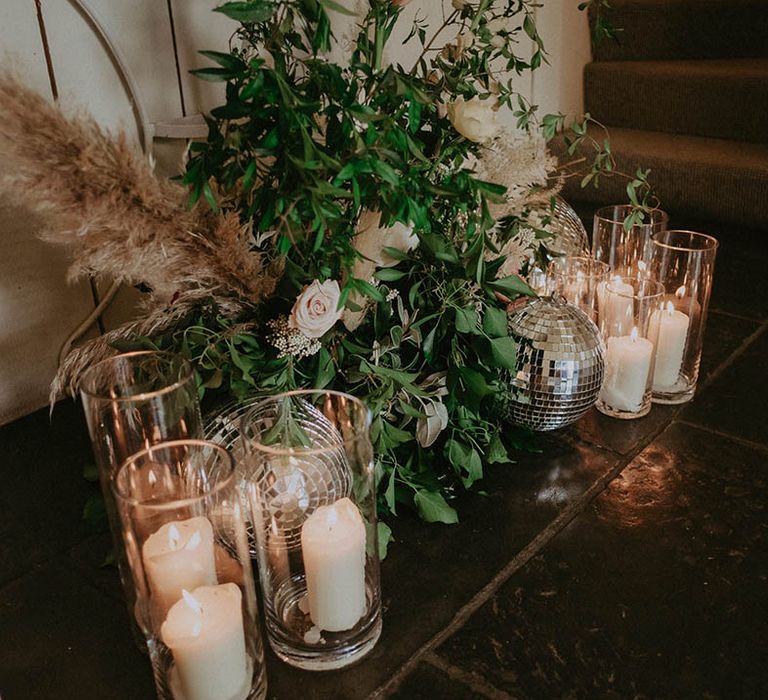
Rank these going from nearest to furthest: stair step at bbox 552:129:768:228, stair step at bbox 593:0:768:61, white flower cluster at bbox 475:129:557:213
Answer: white flower cluster at bbox 475:129:557:213, stair step at bbox 552:129:768:228, stair step at bbox 593:0:768:61

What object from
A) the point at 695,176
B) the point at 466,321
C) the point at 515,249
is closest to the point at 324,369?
the point at 466,321

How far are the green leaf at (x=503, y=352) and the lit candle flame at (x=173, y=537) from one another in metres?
0.48

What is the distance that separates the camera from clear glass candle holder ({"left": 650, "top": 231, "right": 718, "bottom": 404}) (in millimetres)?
1224

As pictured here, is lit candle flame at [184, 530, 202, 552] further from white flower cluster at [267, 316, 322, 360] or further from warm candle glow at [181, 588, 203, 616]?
white flower cluster at [267, 316, 322, 360]

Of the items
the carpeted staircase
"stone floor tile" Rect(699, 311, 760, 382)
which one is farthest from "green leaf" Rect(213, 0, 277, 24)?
the carpeted staircase

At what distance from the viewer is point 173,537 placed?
0.69 metres

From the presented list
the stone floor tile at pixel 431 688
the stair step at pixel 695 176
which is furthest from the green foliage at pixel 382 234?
the stair step at pixel 695 176

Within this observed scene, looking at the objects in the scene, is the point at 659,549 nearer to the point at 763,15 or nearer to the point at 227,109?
the point at 227,109

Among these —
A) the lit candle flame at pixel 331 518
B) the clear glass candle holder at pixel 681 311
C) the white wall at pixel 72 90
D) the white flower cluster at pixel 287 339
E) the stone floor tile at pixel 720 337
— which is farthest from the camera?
the stone floor tile at pixel 720 337

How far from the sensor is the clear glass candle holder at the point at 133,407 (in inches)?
31.1

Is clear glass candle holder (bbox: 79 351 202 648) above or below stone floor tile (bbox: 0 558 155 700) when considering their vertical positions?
above

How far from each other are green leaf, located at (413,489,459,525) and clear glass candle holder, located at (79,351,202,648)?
29cm

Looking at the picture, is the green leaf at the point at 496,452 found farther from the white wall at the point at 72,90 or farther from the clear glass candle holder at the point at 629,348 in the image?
the white wall at the point at 72,90

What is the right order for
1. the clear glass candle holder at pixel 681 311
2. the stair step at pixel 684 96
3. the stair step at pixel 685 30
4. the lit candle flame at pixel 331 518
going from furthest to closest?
the stair step at pixel 685 30, the stair step at pixel 684 96, the clear glass candle holder at pixel 681 311, the lit candle flame at pixel 331 518
